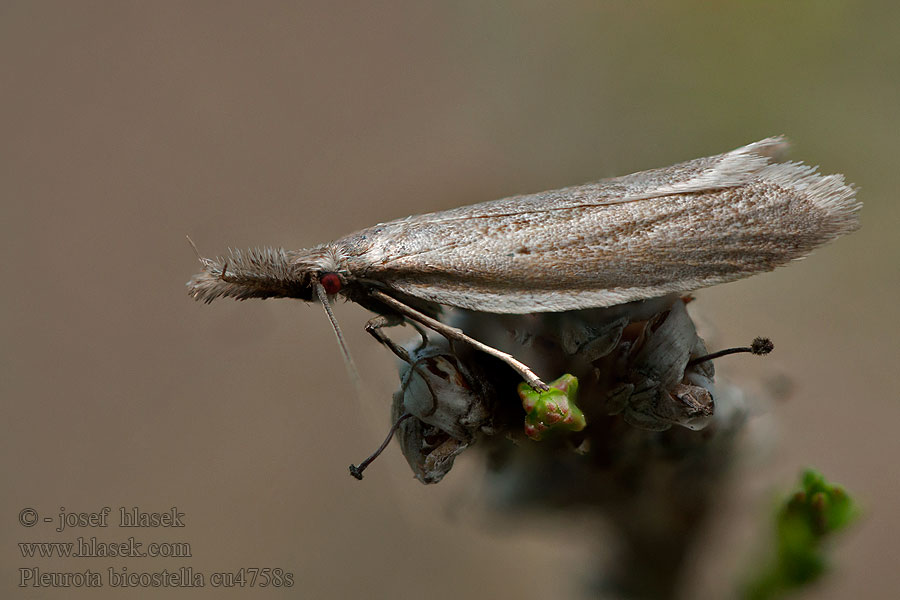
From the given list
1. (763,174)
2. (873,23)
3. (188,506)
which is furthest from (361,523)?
(873,23)

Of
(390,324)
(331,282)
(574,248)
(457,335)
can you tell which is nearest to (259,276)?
(331,282)

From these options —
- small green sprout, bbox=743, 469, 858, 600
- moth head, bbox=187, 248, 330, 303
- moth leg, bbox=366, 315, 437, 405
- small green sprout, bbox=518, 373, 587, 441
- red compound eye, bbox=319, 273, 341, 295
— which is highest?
moth head, bbox=187, 248, 330, 303

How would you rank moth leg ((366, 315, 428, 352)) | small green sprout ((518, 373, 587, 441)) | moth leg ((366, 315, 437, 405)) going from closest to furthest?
1. small green sprout ((518, 373, 587, 441))
2. moth leg ((366, 315, 437, 405))
3. moth leg ((366, 315, 428, 352))

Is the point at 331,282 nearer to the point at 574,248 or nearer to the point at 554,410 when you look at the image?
the point at 574,248

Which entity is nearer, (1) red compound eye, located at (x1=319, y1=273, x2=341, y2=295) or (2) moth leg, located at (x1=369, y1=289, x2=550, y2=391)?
(2) moth leg, located at (x1=369, y1=289, x2=550, y2=391)

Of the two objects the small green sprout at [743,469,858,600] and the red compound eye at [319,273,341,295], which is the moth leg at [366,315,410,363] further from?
the small green sprout at [743,469,858,600]

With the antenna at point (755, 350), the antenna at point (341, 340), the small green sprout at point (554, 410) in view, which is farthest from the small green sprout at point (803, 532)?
the antenna at point (341, 340)

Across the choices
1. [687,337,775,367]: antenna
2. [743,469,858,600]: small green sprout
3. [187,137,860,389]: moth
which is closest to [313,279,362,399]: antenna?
[187,137,860,389]: moth
